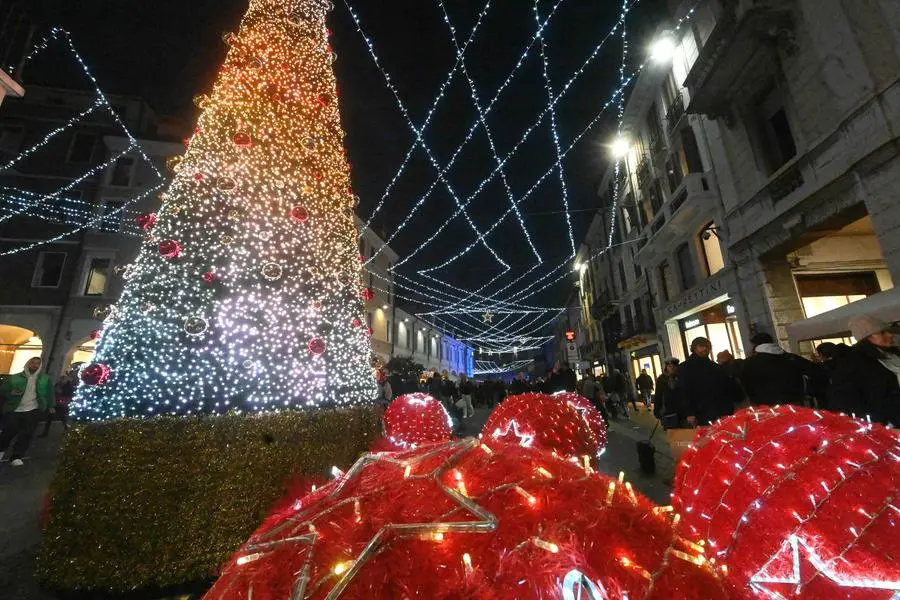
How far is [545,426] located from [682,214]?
1348 centimetres

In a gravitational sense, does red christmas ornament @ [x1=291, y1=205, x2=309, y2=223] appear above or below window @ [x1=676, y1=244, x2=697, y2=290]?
below

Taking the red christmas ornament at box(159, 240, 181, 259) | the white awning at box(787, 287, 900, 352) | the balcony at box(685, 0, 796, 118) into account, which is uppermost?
the balcony at box(685, 0, 796, 118)

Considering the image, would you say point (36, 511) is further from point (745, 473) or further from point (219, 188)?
point (745, 473)

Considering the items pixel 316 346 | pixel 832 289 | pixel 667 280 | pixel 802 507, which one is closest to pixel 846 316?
pixel 832 289

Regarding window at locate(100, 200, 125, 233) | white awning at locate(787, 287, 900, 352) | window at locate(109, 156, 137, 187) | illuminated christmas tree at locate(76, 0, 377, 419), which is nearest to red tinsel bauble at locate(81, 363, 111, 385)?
illuminated christmas tree at locate(76, 0, 377, 419)

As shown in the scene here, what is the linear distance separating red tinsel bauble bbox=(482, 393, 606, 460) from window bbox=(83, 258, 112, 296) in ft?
72.5

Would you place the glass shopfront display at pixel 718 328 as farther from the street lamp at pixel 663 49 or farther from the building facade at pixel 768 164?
the street lamp at pixel 663 49

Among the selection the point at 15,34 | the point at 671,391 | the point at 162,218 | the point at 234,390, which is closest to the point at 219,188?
the point at 162,218

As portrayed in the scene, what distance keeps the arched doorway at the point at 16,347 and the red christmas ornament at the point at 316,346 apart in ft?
71.4

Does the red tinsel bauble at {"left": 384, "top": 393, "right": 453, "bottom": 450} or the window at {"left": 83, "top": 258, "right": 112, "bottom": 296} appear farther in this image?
the window at {"left": 83, "top": 258, "right": 112, "bottom": 296}

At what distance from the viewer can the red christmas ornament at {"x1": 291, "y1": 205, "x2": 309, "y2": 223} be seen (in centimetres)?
376

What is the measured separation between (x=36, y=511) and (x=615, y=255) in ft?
80.4

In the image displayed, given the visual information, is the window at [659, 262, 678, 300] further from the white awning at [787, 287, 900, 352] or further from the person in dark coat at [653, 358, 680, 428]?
the person in dark coat at [653, 358, 680, 428]

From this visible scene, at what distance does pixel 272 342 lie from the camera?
3.41 metres
